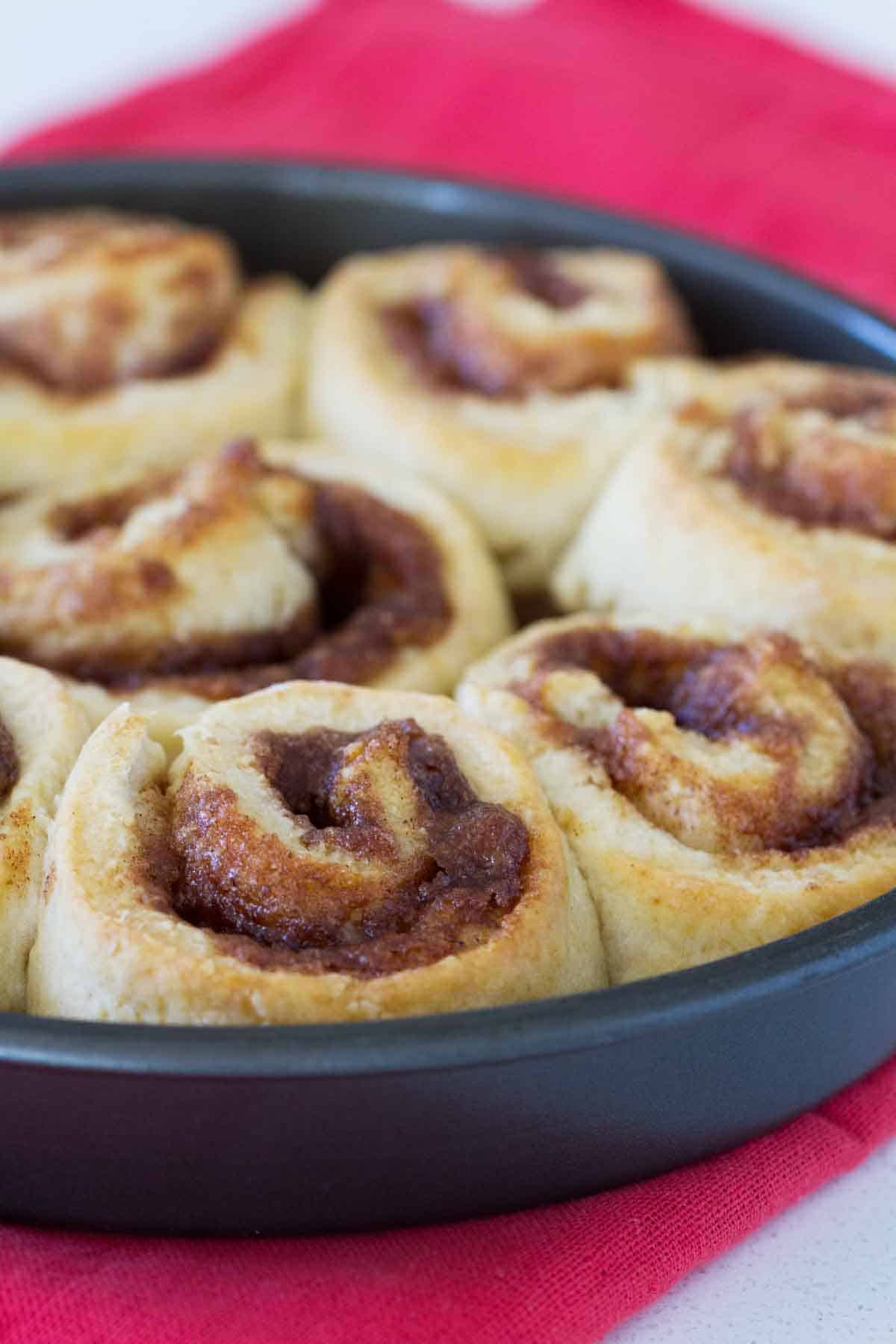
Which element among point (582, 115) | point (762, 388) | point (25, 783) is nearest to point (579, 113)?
point (582, 115)

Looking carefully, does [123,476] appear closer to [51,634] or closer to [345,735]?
[51,634]

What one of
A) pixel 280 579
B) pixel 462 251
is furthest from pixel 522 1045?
pixel 462 251

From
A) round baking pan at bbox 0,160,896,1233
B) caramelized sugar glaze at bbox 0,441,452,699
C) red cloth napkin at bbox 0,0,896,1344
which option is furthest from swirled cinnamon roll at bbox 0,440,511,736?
red cloth napkin at bbox 0,0,896,1344

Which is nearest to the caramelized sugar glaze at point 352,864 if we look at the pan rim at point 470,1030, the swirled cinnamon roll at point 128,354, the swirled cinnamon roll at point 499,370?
the pan rim at point 470,1030

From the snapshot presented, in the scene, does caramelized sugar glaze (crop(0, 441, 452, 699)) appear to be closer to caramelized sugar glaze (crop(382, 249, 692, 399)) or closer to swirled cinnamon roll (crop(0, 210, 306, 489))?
swirled cinnamon roll (crop(0, 210, 306, 489))

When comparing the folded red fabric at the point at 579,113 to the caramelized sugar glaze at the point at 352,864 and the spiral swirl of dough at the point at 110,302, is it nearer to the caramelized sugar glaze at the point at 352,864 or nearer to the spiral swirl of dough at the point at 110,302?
the spiral swirl of dough at the point at 110,302

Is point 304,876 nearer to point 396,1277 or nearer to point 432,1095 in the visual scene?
point 432,1095
